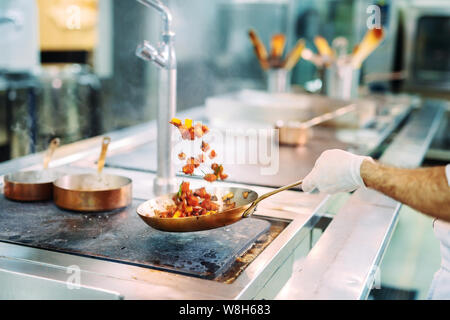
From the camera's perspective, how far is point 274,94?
3.55 m

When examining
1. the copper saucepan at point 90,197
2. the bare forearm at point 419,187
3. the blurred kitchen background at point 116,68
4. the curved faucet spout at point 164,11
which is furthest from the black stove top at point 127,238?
the blurred kitchen background at point 116,68

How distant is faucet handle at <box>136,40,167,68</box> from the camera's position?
138 centimetres

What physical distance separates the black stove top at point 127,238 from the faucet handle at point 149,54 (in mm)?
402

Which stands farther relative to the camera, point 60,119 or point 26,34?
point 60,119

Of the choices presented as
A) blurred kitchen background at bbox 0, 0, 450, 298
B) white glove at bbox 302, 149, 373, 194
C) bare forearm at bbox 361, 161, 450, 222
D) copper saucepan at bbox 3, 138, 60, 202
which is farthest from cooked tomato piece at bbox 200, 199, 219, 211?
blurred kitchen background at bbox 0, 0, 450, 298

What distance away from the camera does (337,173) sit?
1.18 meters

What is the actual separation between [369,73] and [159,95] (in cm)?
410

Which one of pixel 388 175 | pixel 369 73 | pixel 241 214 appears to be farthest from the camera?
pixel 369 73

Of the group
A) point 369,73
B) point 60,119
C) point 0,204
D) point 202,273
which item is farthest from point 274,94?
point 202,273

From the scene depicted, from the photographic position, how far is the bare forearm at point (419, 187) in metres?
1.02

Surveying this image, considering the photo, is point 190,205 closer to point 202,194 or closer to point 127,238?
point 202,194

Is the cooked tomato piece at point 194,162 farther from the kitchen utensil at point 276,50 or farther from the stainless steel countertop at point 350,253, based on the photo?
the kitchen utensil at point 276,50

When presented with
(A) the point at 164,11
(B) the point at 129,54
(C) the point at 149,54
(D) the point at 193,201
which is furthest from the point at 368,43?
(D) the point at 193,201

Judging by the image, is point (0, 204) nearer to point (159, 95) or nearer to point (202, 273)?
point (159, 95)
